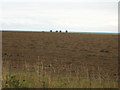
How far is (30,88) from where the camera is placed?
6.88m

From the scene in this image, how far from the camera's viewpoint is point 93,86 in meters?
7.23

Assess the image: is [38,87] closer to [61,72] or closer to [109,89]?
[109,89]

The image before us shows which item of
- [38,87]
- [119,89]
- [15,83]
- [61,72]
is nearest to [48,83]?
[38,87]

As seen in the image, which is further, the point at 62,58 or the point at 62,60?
the point at 62,58

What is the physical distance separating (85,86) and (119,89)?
3.40ft

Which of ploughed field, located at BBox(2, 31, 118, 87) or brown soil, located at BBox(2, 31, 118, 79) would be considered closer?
ploughed field, located at BBox(2, 31, 118, 87)

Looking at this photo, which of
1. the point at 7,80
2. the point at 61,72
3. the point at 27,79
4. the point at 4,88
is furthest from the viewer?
the point at 61,72

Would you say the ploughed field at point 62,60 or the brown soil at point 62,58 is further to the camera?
the brown soil at point 62,58

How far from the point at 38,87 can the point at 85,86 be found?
1.36 meters

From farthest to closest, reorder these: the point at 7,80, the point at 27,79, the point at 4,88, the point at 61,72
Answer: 1. the point at 61,72
2. the point at 27,79
3. the point at 7,80
4. the point at 4,88

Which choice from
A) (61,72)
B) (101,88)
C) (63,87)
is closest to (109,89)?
(101,88)

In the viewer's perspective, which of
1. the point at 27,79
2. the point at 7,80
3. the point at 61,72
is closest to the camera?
the point at 7,80

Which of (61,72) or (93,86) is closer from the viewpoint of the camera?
(93,86)

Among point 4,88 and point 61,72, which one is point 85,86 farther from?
point 61,72
